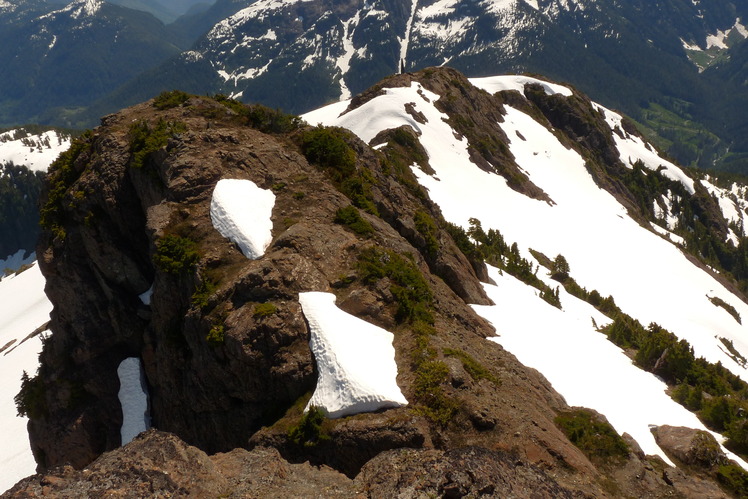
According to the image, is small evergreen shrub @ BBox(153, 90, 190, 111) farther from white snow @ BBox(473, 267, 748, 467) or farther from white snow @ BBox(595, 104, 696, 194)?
white snow @ BBox(595, 104, 696, 194)

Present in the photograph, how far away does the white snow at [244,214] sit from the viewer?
1752 cm

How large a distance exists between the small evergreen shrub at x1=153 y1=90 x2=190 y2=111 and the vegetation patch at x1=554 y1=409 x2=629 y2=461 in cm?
2428

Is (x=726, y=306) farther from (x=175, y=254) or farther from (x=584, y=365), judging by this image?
(x=175, y=254)

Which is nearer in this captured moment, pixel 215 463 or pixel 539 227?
pixel 215 463

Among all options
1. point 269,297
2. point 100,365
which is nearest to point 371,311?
point 269,297

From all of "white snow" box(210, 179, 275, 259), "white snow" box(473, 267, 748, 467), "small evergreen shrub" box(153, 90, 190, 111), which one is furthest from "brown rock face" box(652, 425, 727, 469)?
"small evergreen shrub" box(153, 90, 190, 111)

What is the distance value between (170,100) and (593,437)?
2581cm

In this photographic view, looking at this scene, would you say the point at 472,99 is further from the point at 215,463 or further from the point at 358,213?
the point at 215,463

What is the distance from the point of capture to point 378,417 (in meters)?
12.2

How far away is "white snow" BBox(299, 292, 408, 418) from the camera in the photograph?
1260cm

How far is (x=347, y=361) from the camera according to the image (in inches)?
527

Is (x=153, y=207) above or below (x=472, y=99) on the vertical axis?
below

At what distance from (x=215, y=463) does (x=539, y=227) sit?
49.4 m

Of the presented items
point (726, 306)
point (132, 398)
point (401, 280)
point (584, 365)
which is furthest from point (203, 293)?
point (726, 306)
